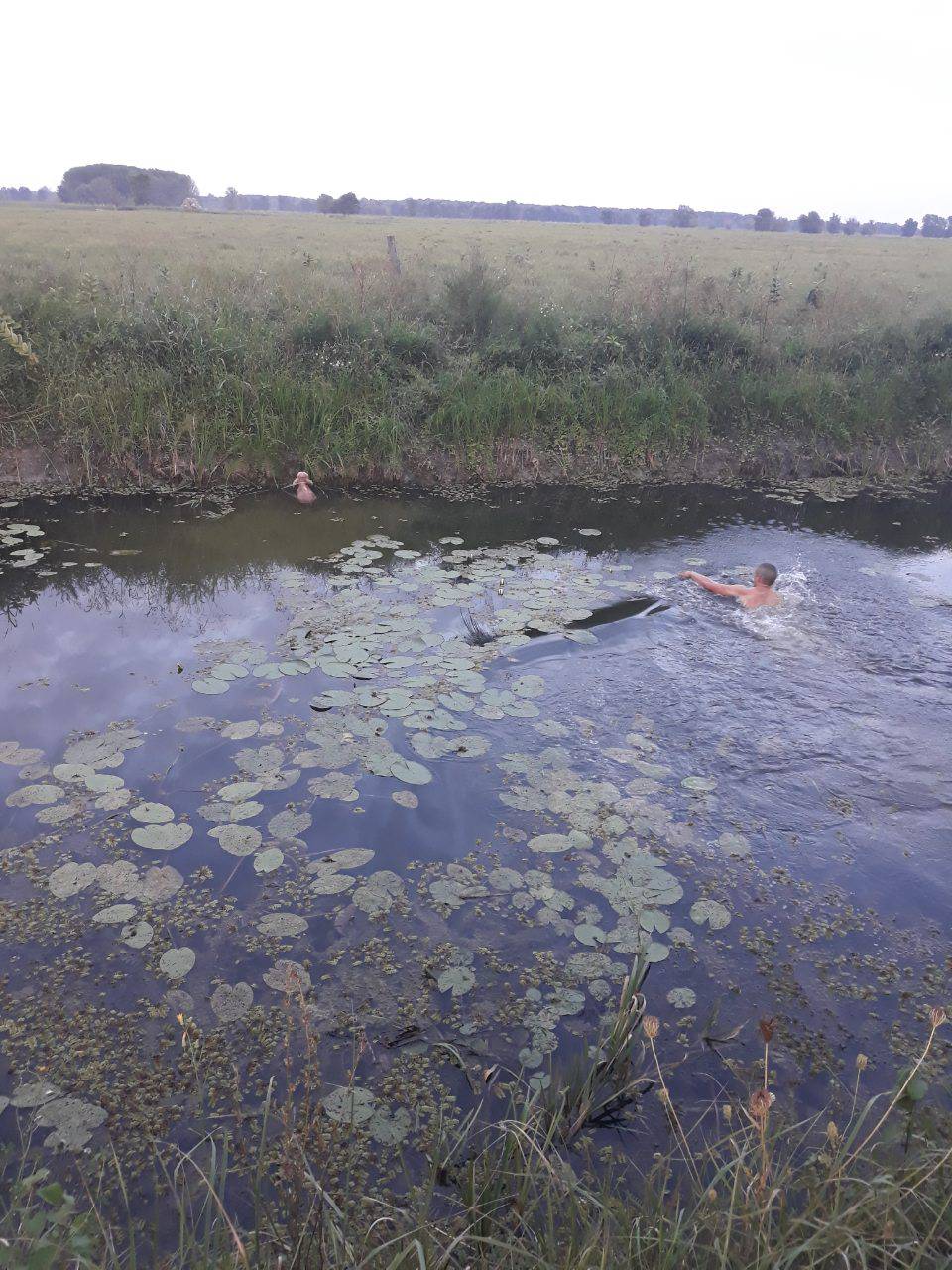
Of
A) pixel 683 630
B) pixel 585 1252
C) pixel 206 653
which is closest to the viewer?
pixel 585 1252

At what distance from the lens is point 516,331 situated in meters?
11.0

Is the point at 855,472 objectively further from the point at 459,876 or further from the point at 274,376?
the point at 459,876

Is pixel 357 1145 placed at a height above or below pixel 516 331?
below

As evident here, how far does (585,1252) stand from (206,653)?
4.54m

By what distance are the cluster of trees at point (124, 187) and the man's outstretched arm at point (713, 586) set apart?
53.4m

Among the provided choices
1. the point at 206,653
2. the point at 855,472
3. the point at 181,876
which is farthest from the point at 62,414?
the point at 855,472

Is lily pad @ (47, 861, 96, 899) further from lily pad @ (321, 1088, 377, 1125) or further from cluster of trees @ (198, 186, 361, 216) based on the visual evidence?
cluster of trees @ (198, 186, 361, 216)

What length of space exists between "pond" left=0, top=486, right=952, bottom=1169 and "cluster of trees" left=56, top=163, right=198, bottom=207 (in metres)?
53.5

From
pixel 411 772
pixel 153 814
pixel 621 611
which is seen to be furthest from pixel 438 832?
pixel 621 611

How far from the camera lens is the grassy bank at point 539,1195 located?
1771 millimetres

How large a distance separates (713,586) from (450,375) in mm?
4769

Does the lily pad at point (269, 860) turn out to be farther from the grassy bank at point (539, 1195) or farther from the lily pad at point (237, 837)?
the grassy bank at point (539, 1195)

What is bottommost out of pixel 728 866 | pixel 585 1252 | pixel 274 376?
pixel 728 866

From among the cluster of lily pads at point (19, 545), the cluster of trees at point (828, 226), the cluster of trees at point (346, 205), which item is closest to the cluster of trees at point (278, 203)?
the cluster of trees at point (346, 205)
